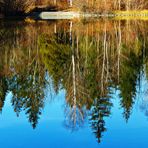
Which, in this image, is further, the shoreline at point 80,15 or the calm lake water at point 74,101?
the shoreline at point 80,15

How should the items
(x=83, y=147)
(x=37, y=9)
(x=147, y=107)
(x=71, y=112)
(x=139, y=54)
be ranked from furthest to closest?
(x=37, y=9)
(x=139, y=54)
(x=147, y=107)
(x=71, y=112)
(x=83, y=147)

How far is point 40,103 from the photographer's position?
537 inches

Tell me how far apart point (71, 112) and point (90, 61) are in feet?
31.1

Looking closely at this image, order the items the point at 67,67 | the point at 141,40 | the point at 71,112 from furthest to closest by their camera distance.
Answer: the point at 141,40, the point at 67,67, the point at 71,112

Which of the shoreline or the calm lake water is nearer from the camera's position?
the calm lake water

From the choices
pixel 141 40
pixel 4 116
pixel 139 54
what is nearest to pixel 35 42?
pixel 141 40

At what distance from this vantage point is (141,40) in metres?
28.6

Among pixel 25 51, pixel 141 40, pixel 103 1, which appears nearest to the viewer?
pixel 25 51

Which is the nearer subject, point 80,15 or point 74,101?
point 74,101

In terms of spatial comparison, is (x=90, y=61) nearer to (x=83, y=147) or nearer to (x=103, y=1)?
(x=83, y=147)

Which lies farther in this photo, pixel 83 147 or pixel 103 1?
pixel 103 1

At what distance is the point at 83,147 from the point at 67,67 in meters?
10.9

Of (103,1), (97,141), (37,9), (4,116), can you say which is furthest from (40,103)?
(37,9)

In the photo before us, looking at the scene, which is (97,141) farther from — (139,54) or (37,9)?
(37,9)
